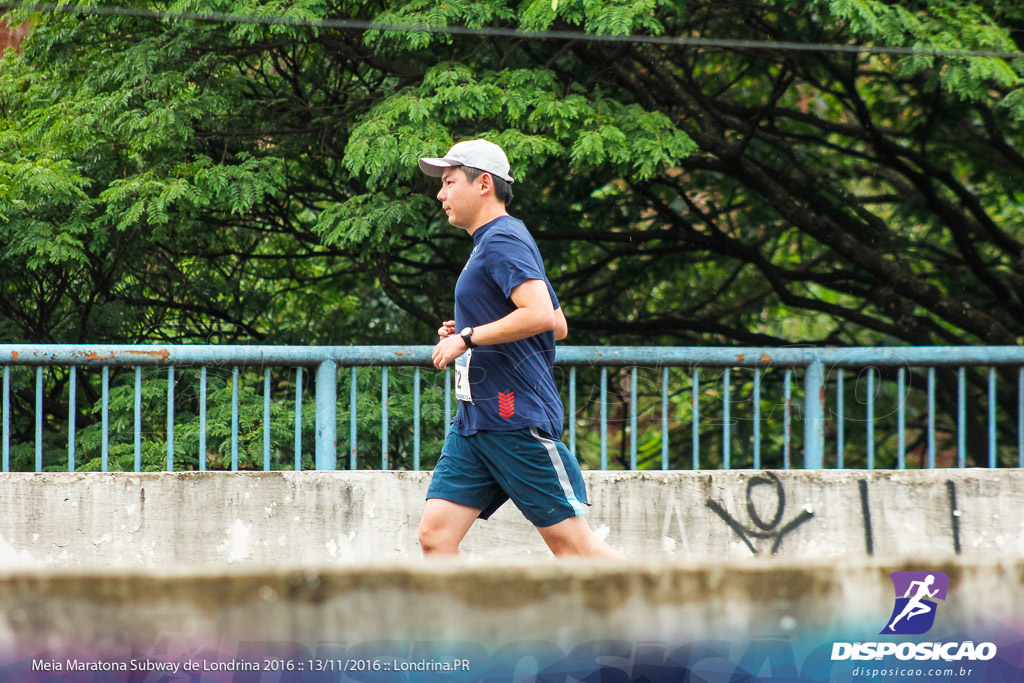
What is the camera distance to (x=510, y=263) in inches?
127

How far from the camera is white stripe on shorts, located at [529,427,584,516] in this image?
3230 mm

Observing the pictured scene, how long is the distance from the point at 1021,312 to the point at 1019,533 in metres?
5.17

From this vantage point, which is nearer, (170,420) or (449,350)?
(449,350)

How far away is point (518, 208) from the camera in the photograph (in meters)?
7.60

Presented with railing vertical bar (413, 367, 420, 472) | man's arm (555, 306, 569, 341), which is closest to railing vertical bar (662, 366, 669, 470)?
man's arm (555, 306, 569, 341)

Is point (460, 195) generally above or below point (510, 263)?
above

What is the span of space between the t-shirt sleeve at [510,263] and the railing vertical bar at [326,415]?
1456 mm

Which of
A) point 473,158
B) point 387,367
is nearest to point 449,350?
point 473,158

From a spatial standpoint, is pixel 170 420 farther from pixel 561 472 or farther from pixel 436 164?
pixel 561 472

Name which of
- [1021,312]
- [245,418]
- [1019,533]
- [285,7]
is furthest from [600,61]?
[1021,312]

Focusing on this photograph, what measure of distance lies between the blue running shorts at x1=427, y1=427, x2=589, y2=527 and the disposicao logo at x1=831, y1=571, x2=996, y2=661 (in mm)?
1247

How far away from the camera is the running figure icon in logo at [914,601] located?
2117 mm

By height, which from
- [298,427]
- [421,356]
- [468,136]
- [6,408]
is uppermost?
[468,136]

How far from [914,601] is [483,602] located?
3.13 ft
